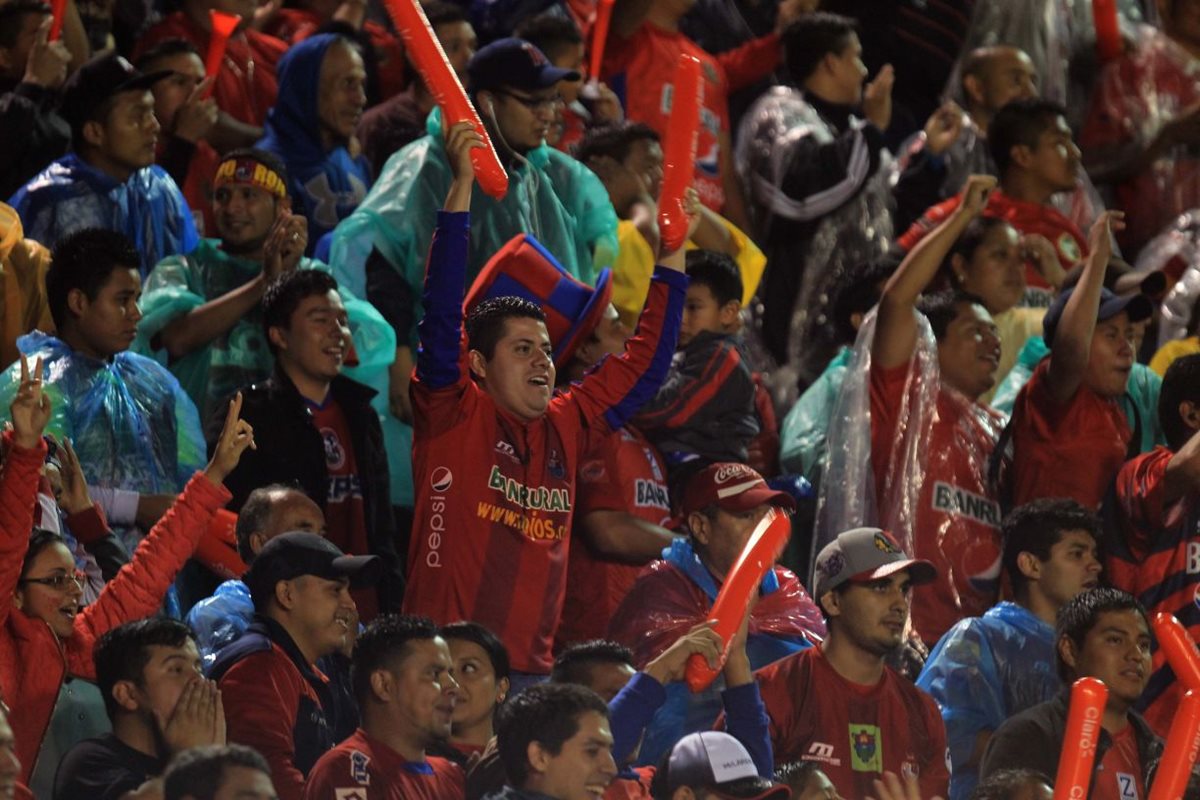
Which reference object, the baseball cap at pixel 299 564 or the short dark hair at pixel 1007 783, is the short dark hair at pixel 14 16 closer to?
the baseball cap at pixel 299 564

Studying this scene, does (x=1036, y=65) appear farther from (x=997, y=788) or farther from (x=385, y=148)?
(x=997, y=788)

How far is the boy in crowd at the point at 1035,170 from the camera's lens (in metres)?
10.6

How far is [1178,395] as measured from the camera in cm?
845

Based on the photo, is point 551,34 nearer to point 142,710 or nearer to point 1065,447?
point 1065,447

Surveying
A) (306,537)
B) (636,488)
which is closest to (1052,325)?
(636,488)

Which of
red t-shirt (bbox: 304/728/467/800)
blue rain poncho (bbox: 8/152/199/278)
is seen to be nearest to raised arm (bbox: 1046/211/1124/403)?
blue rain poncho (bbox: 8/152/199/278)

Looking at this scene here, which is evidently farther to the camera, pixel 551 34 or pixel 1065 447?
pixel 551 34

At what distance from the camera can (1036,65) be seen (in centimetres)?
1252

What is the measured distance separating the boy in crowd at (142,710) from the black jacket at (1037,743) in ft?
6.94

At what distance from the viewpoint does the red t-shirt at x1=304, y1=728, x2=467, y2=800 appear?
6.12 m

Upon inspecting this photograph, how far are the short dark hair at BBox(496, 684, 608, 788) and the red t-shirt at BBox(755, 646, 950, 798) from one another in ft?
2.62

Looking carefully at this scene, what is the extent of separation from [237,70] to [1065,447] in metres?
3.80

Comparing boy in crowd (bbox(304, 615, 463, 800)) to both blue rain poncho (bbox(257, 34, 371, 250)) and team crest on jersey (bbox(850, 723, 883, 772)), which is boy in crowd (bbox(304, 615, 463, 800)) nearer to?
team crest on jersey (bbox(850, 723, 883, 772))

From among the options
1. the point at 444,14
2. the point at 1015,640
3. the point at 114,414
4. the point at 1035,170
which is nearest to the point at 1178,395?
the point at 1015,640
